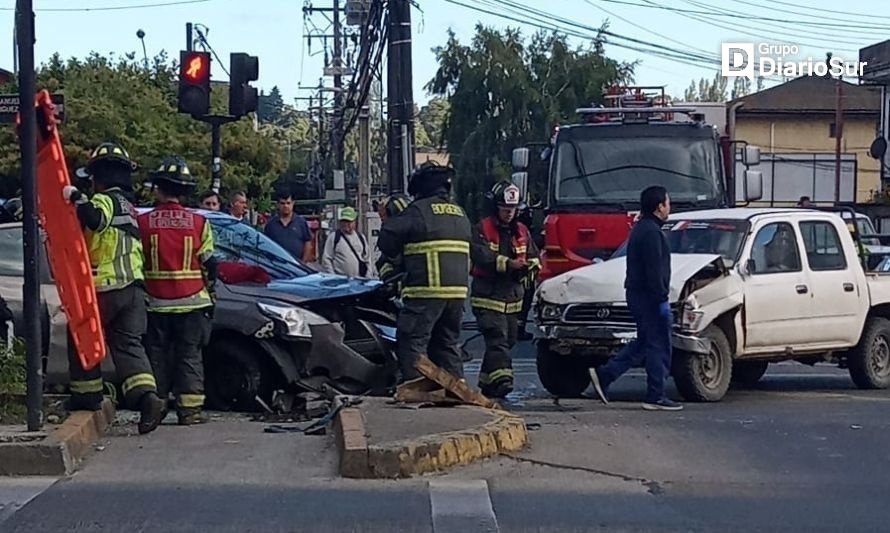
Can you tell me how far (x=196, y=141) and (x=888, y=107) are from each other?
18899 mm

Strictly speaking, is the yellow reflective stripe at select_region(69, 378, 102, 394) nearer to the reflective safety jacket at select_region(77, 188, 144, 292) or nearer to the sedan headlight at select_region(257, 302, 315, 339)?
the reflective safety jacket at select_region(77, 188, 144, 292)

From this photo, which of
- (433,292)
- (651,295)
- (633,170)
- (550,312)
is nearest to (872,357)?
(550,312)

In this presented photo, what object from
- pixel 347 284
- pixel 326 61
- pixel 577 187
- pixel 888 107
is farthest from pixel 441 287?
pixel 326 61

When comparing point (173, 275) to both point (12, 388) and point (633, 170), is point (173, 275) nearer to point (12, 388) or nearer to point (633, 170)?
point (12, 388)

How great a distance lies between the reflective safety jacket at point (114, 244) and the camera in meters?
8.99

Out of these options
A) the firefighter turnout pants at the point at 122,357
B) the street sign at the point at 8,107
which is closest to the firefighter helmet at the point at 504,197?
the firefighter turnout pants at the point at 122,357

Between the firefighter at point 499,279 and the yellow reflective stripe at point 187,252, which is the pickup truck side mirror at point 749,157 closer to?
the firefighter at point 499,279

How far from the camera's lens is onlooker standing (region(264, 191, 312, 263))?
16.3m

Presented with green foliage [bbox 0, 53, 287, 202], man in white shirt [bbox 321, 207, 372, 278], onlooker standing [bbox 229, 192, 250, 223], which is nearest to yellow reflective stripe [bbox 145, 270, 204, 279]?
onlooker standing [bbox 229, 192, 250, 223]

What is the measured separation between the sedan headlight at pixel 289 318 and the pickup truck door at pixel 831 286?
4.87m

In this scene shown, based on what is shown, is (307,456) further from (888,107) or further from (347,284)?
(888,107)

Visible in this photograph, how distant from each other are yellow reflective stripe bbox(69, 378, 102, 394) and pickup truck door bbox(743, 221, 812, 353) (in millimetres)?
5633

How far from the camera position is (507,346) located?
1184cm

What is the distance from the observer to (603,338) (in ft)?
39.3
